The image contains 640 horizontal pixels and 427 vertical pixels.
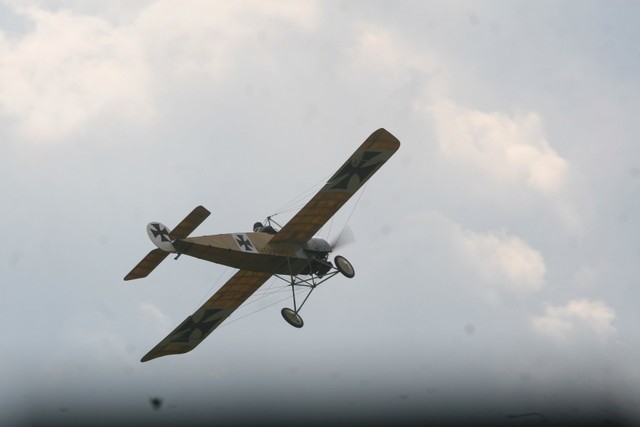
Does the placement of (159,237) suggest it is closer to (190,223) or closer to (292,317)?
(190,223)

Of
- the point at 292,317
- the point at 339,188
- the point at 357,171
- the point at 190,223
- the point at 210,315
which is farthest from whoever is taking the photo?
the point at 210,315

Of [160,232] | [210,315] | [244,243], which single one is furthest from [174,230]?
[210,315]

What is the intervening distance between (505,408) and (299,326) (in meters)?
6.33

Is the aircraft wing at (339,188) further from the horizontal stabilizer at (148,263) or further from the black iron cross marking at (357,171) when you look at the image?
the horizontal stabilizer at (148,263)

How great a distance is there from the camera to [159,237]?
27.7m

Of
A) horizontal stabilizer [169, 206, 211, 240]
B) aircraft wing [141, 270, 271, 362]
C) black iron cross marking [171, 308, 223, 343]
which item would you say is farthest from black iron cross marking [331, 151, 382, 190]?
black iron cross marking [171, 308, 223, 343]

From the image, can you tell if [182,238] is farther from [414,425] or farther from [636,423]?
[636,423]

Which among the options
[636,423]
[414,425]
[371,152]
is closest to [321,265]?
[371,152]

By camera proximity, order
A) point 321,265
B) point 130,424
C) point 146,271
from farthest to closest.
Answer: point 321,265 → point 146,271 → point 130,424

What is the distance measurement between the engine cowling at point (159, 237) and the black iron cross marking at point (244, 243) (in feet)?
7.07

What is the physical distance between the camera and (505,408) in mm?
28047

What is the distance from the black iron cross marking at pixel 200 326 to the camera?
33188 mm

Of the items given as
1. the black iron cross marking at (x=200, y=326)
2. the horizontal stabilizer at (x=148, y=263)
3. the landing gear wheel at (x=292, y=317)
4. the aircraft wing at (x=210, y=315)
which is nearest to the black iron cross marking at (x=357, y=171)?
the landing gear wheel at (x=292, y=317)

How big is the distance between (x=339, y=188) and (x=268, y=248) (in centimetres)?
267
